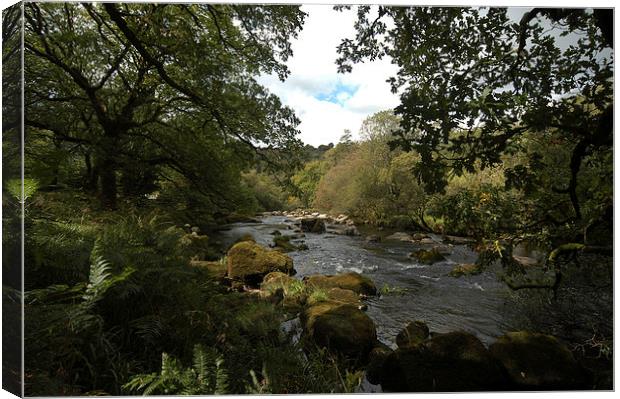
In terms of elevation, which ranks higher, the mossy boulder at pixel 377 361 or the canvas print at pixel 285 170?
the canvas print at pixel 285 170

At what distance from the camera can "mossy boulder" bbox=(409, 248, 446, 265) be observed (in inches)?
193

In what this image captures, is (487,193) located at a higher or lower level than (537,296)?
higher

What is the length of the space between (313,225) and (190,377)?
13.2 ft

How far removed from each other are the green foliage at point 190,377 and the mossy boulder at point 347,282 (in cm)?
316

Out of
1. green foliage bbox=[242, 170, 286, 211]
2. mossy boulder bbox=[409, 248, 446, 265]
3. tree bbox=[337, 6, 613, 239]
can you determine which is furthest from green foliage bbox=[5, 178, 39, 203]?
mossy boulder bbox=[409, 248, 446, 265]

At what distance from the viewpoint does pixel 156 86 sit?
3.03 metres

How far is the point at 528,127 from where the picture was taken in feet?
7.39

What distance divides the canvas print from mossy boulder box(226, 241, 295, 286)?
1753 mm

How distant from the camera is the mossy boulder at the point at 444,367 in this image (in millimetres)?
2498

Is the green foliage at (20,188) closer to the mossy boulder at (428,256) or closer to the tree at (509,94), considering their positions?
the tree at (509,94)

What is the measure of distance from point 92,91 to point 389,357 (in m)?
3.40

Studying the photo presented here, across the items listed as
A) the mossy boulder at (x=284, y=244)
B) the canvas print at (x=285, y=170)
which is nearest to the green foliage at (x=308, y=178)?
the canvas print at (x=285, y=170)


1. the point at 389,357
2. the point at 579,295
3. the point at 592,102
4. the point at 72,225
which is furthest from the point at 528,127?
the point at 72,225

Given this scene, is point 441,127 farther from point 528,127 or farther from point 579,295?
point 579,295
